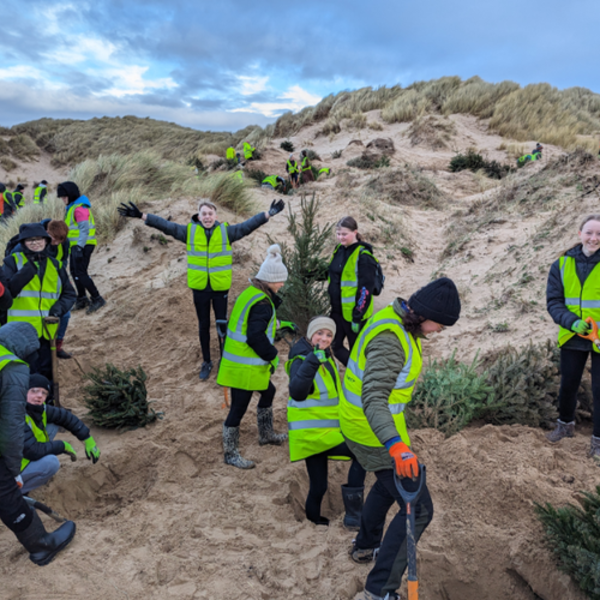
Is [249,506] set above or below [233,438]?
below

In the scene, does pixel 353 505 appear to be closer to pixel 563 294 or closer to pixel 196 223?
pixel 563 294

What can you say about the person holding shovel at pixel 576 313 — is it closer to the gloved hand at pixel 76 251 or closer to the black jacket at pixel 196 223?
the black jacket at pixel 196 223

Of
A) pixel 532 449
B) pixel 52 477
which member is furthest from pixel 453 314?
pixel 52 477

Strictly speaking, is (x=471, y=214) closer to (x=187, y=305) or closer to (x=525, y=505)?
(x=187, y=305)

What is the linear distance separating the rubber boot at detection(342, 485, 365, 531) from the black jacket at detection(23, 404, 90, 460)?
6.88ft

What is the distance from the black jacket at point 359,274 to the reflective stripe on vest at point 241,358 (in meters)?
1.12

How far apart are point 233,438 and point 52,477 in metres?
1.52

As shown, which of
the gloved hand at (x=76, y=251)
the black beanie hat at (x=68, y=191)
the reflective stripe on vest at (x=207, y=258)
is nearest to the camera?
the reflective stripe on vest at (x=207, y=258)

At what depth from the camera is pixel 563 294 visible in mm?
3725

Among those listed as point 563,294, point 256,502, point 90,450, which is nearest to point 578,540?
point 563,294

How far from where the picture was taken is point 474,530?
279 cm

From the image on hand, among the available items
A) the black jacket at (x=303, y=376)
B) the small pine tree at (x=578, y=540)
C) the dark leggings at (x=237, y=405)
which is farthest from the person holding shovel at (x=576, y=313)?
the dark leggings at (x=237, y=405)

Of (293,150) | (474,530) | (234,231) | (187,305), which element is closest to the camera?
(474,530)

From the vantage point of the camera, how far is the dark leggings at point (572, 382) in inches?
142
